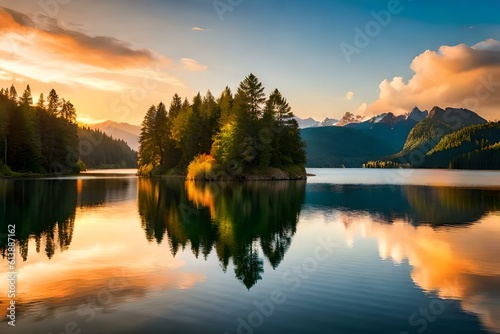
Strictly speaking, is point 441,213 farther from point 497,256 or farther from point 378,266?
point 378,266

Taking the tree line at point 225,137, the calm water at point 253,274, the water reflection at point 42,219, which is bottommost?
the calm water at point 253,274

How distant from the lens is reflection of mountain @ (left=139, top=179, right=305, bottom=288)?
22.1m

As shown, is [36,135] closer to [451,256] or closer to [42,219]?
[42,219]

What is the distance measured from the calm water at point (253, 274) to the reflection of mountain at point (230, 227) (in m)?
0.15

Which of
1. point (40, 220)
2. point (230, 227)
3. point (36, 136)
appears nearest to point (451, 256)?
point (230, 227)

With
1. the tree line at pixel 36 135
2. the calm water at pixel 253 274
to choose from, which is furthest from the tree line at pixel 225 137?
the calm water at pixel 253 274

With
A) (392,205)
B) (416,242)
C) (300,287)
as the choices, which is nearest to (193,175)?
(392,205)

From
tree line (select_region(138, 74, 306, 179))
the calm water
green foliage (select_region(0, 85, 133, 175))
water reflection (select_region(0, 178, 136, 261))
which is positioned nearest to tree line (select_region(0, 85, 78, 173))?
green foliage (select_region(0, 85, 133, 175))

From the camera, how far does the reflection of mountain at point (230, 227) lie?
22.1 meters

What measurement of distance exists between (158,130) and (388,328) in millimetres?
126912

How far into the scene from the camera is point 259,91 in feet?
350

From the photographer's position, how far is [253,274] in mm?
18484

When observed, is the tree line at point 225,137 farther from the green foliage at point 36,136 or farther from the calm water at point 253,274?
the calm water at point 253,274

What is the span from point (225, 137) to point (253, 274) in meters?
82.5
